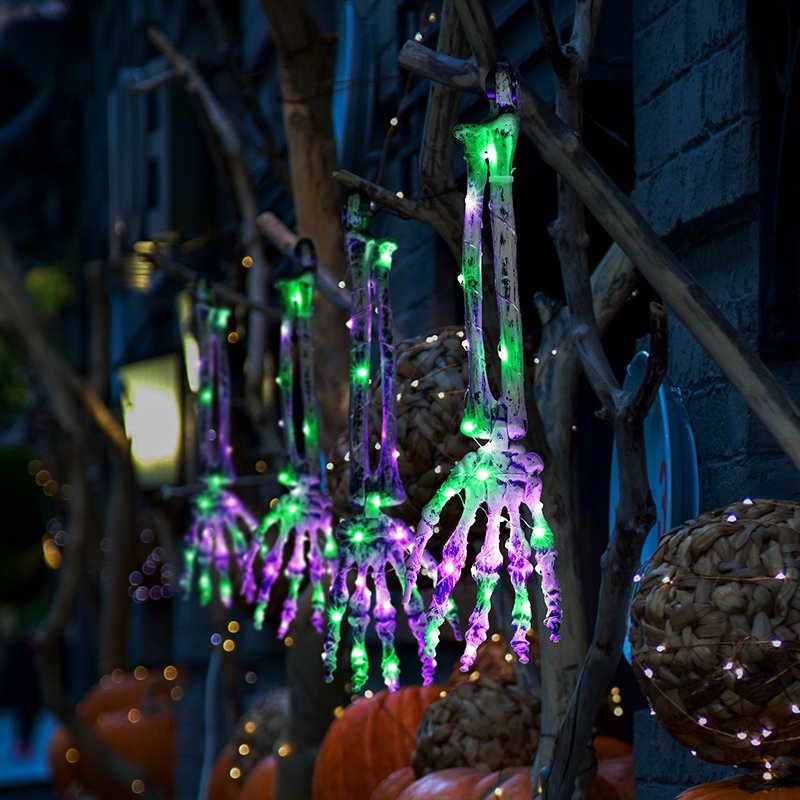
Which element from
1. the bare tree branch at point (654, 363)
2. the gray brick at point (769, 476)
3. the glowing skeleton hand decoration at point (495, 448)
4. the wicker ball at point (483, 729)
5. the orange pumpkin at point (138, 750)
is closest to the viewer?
the glowing skeleton hand decoration at point (495, 448)

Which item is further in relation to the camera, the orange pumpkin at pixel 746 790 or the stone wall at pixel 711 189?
the stone wall at pixel 711 189

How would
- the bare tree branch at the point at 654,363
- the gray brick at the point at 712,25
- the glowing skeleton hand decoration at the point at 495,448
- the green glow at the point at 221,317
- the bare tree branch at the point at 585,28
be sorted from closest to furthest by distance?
the glowing skeleton hand decoration at the point at 495,448 → the bare tree branch at the point at 654,363 → the bare tree branch at the point at 585,28 → the gray brick at the point at 712,25 → the green glow at the point at 221,317

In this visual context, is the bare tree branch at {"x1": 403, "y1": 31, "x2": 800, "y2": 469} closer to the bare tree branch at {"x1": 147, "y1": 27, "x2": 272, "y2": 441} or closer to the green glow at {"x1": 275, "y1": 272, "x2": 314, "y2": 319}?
the green glow at {"x1": 275, "y1": 272, "x2": 314, "y2": 319}

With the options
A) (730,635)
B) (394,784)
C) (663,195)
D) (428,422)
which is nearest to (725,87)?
(663,195)

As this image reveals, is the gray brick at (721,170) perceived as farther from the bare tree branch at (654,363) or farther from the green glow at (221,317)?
the green glow at (221,317)

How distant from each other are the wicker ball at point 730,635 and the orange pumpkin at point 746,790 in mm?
69

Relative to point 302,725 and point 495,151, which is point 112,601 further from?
point 495,151

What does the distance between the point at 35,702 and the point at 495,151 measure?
1808cm

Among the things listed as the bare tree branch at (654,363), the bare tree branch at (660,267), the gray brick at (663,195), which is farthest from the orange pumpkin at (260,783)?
the bare tree branch at (660,267)

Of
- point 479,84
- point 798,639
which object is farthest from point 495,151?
point 798,639

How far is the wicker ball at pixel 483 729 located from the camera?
499 centimetres

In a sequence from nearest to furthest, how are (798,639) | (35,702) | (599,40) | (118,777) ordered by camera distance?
(798,639) < (599,40) < (118,777) < (35,702)

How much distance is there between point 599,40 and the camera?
5.25m

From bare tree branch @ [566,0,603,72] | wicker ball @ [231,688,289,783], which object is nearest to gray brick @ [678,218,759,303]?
bare tree branch @ [566,0,603,72]
